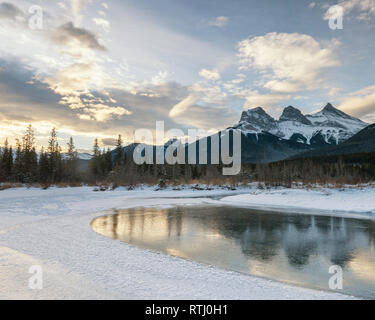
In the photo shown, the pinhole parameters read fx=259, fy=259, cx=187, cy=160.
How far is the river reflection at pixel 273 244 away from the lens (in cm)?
644

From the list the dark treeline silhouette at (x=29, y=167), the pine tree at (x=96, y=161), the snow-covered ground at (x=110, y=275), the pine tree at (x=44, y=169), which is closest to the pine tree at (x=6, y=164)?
the dark treeline silhouette at (x=29, y=167)

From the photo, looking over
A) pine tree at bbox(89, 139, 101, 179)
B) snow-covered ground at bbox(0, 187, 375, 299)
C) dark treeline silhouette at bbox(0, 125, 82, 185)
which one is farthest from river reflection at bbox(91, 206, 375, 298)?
pine tree at bbox(89, 139, 101, 179)

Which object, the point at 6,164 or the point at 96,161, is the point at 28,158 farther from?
the point at 96,161

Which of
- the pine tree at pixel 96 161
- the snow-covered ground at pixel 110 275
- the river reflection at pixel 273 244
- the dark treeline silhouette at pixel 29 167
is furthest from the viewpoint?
the pine tree at pixel 96 161

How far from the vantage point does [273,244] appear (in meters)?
9.34

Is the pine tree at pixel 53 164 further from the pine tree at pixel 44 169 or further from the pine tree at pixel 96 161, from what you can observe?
the pine tree at pixel 96 161

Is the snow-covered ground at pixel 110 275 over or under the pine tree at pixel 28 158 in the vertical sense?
under

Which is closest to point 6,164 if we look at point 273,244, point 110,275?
point 110,275

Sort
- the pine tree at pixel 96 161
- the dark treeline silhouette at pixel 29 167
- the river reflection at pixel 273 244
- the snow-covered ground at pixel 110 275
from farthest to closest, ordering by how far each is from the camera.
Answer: the pine tree at pixel 96 161 → the dark treeline silhouette at pixel 29 167 → the river reflection at pixel 273 244 → the snow-covered ground at pixel 110 275

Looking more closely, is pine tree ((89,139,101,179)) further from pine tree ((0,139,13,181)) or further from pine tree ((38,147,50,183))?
pine tree ((0,139,13,181))
